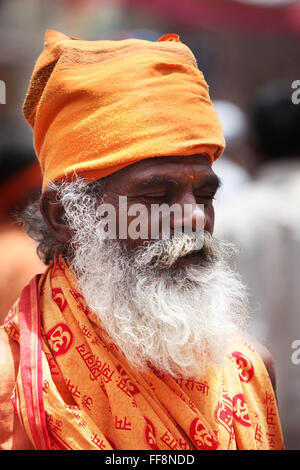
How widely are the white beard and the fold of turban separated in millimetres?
227

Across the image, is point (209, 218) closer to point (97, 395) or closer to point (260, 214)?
point (97, 395)

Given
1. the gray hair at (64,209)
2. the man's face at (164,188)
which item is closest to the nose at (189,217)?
the man's face at (164,188)

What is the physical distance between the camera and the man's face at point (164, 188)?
1.99 meters

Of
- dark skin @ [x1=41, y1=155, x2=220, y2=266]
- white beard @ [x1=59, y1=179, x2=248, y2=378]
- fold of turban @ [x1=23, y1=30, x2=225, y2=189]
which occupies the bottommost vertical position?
white beard @ [x1=59, y1=179, x2=248, y2=378]

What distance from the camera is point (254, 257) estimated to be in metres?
3.12

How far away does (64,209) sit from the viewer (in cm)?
217

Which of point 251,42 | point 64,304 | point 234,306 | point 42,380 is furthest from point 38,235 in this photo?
point 251,42

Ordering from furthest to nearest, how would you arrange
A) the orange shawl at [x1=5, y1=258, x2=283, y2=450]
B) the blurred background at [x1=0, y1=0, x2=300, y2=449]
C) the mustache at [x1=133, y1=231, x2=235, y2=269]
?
the blurred background at [x1=0, y1=0, x2=300, y2=449]
the mustache at [x1=133, y1=231, x2=235, y2=269]
the orange shawl at [x1=5, y1=258, x2=283, y2=450]

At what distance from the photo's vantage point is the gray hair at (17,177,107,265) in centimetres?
210

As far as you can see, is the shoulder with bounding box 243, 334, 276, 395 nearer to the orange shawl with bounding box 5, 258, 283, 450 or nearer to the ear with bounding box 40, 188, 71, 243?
the orange shawl with bounding box 5, 258, 283, 450

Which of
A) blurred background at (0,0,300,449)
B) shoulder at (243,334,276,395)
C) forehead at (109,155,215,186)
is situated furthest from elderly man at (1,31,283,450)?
blurred background at (0,0,300,449)

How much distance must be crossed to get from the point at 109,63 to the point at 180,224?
0.66 m

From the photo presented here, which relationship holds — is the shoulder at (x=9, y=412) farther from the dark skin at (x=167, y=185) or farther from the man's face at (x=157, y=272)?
the dark skin at (x=167, y=185)

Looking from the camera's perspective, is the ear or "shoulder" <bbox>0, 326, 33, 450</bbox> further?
the ear
